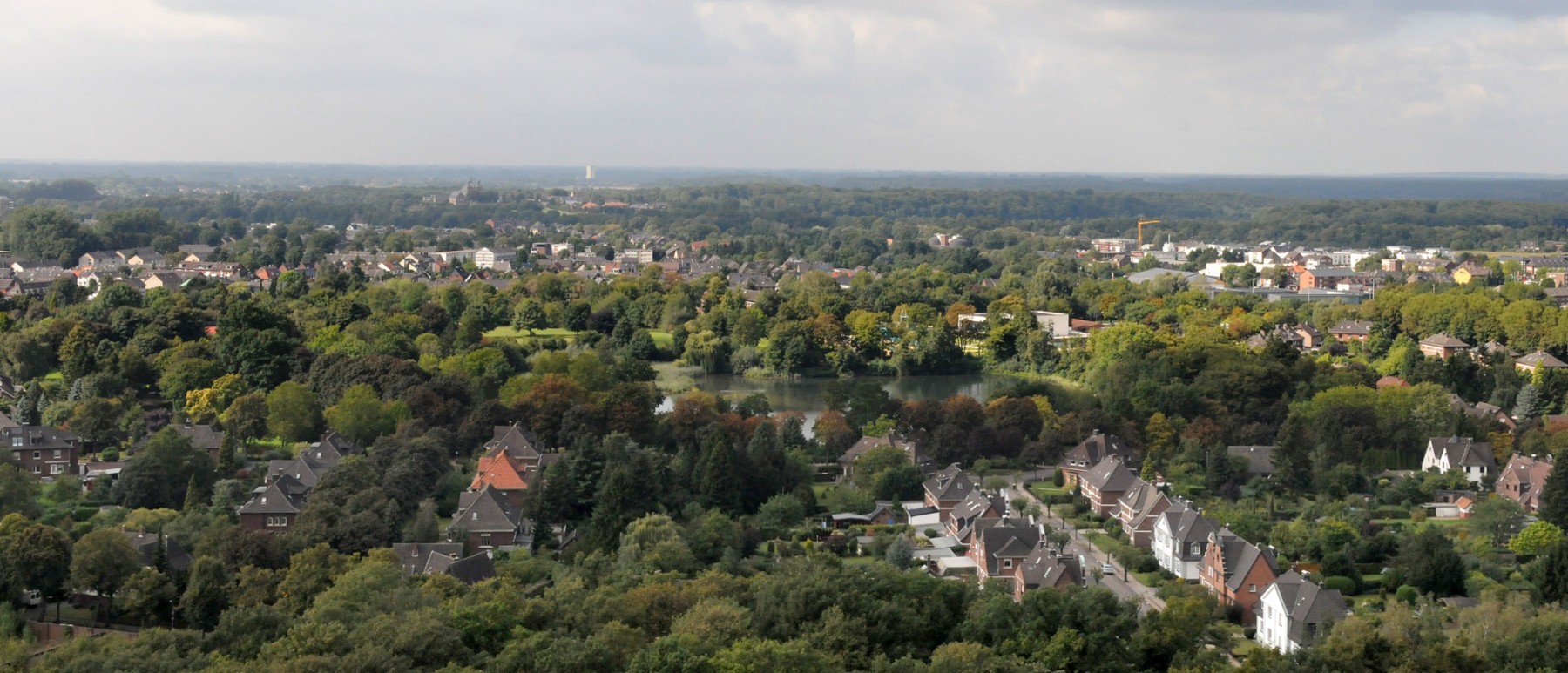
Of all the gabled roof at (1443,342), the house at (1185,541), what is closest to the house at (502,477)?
the house at (1185,541)

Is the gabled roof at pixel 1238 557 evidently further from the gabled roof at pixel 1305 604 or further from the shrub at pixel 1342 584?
the gabled roof at pixel 1305 604

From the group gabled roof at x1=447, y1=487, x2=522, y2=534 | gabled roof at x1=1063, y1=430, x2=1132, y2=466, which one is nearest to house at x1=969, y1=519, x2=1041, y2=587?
gabled roof at x1=1063, y1=430, x2=1132, y2=466

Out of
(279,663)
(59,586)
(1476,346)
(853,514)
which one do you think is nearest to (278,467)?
(59,586)

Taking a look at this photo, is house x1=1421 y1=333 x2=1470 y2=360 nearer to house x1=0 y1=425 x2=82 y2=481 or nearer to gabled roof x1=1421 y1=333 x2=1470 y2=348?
gabled roof x1=1421 y1=333 x2=1470 y2=348

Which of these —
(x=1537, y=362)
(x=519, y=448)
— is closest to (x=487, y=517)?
(x=519, y=448)

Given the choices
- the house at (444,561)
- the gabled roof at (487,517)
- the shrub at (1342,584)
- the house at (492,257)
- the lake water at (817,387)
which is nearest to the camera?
the house at (444,561)

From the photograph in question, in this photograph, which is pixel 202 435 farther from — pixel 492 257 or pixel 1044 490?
pixel 492 257

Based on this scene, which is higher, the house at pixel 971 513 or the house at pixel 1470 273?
the house at pixel 971 513
